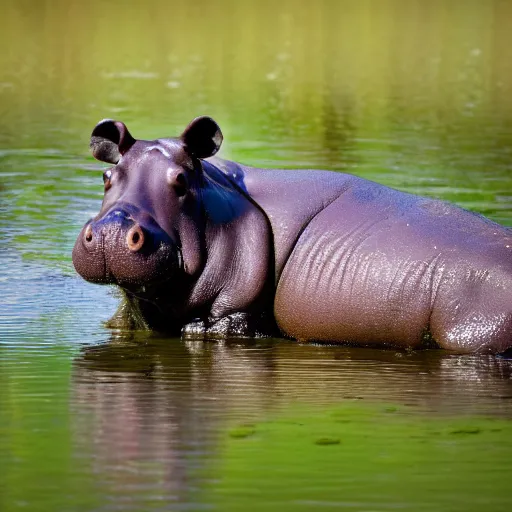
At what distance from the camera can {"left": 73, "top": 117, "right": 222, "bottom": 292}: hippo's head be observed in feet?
29.1

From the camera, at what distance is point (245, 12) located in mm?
43750

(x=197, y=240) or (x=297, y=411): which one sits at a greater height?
(x=197, y=240)

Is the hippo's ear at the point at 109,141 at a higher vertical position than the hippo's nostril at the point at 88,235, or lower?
higher

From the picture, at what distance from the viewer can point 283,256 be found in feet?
30.8

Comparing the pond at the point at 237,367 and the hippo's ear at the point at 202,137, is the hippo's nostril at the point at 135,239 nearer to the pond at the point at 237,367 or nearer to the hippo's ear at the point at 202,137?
the pond at the point at 237,367

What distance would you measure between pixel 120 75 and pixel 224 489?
21.4 metres

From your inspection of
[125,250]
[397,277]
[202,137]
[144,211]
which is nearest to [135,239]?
[125,250]

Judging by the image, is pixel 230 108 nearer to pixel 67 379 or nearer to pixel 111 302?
pixel 111 302

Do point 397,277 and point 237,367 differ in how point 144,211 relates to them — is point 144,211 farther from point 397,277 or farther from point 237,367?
point 397,277

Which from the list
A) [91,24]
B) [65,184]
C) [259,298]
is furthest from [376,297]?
[91,24]

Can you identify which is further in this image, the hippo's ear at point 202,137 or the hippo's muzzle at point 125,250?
the hippo's ear at point 202,137

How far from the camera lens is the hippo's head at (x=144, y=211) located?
887 cm

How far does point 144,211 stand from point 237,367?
116 cm

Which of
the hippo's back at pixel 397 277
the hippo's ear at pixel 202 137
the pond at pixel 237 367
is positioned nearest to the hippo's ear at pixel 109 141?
the hippo's ear at pixel 202 137
